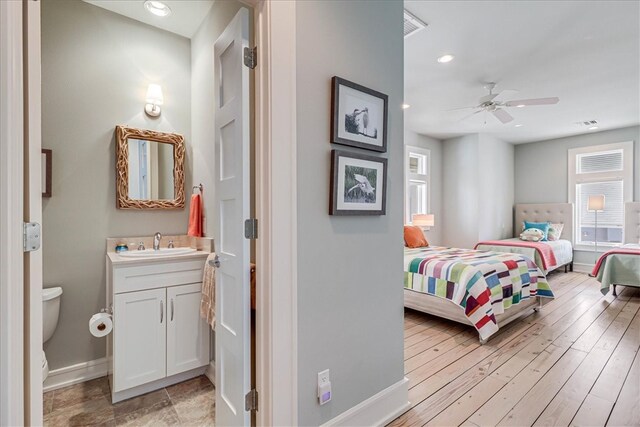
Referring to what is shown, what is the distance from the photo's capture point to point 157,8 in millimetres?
2314

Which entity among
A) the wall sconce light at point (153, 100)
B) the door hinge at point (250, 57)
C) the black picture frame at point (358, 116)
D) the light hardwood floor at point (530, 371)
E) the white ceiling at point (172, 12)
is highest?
the white ceiling at point (172, 12)

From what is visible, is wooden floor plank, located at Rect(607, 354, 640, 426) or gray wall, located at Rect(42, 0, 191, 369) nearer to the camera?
wooden floor plank, located at Rect(607, 354, 640, 426)

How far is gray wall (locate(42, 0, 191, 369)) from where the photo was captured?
7.09 ft

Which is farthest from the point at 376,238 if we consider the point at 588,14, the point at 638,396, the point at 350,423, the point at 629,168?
the point at 629,168

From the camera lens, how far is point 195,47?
262 centimetres

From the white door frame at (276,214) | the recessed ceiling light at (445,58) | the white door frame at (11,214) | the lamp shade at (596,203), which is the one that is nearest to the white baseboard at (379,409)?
the white door frame at (276,214)

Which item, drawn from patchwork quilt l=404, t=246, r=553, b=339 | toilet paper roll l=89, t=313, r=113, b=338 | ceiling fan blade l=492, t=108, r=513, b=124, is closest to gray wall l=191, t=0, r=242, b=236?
toilet paper roll l=89, t=313, r=113, b=338

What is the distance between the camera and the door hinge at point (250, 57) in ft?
4.54

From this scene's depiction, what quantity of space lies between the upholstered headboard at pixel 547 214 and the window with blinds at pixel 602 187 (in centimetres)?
26

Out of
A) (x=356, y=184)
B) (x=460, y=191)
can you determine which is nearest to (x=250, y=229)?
(x=356, y=184)

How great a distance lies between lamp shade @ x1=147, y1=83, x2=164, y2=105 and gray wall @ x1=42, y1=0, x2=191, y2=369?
90 millimetres

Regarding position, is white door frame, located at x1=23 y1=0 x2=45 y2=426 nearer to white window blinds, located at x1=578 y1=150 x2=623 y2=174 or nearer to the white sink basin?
the white sink basin

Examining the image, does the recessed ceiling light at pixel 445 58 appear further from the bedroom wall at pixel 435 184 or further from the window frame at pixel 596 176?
the window frame at pixel 596 176

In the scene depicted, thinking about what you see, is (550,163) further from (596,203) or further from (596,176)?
(596,203)
